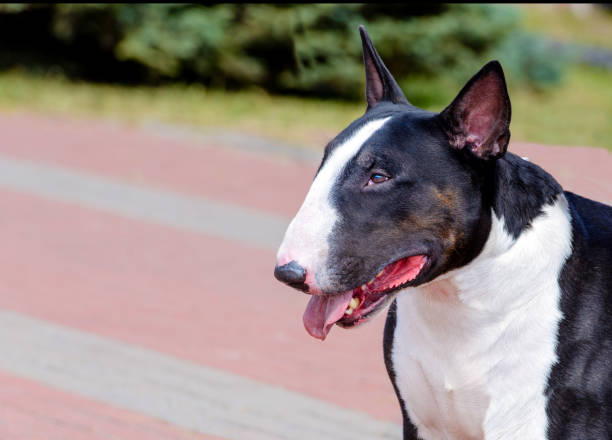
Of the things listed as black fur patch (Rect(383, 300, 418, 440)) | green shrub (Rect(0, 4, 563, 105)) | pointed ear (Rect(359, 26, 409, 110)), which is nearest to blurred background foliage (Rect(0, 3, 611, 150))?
green shrub (Rect(0, 4, 563, 105))

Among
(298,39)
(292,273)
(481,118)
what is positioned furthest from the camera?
(298,39)

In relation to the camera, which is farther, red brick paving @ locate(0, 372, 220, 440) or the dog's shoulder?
red brick paving @ locate(0, 372, 220, 440)

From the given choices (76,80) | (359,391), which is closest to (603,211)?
(359,391)

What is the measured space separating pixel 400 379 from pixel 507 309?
42 centimetres

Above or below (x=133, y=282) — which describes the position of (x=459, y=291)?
above

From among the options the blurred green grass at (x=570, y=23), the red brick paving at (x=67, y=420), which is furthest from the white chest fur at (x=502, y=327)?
the blurred green grass at (x=570, y=23)

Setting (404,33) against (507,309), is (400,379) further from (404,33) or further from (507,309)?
(404,33)

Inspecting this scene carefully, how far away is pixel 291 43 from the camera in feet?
40.5

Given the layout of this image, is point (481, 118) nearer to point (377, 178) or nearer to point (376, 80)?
point (377, 178)

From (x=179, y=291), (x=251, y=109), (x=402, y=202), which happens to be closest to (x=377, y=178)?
(x=402, y=202)

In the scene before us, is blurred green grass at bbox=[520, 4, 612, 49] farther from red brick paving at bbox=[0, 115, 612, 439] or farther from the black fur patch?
the black fur patch

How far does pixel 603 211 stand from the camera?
9.78 ft

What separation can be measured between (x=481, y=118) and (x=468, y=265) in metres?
0.40

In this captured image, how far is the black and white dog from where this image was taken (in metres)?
2.56
